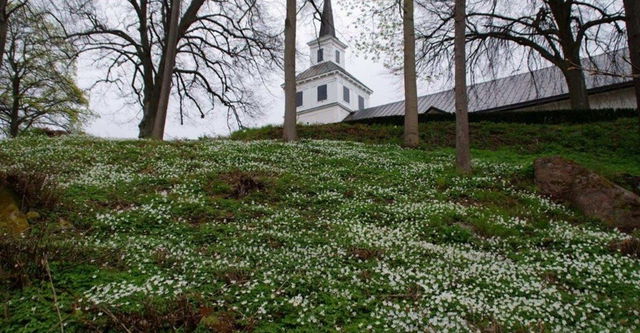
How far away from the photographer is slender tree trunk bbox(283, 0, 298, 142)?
1770 centimetres

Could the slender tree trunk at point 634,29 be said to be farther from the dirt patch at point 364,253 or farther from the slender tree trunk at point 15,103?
the slender tree trunk at point 15,103

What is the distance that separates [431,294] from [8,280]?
16.0 feet

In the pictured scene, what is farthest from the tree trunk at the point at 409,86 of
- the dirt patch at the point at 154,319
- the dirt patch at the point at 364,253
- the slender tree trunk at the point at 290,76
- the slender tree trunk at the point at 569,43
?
the dirt patch at the point at 154,319

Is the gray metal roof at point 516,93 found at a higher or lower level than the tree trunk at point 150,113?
higher

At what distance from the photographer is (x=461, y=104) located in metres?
12.9

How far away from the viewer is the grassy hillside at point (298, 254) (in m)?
4.50

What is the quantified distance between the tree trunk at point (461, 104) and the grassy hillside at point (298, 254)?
1180 mm

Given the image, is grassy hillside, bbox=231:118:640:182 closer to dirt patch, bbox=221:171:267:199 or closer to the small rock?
the small rock

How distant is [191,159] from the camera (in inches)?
491

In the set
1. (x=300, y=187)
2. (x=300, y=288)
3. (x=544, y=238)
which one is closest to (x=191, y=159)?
(x=300, y=187)

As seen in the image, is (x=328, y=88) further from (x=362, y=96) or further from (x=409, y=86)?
(x=409, y=86)

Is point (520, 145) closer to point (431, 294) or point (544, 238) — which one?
point (544, 238)

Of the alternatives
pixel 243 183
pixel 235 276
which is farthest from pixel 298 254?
pixel 243 183

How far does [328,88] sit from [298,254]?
173 feet
